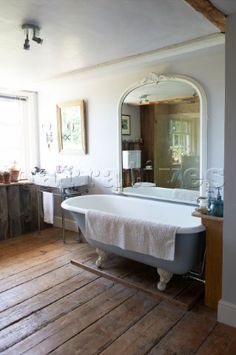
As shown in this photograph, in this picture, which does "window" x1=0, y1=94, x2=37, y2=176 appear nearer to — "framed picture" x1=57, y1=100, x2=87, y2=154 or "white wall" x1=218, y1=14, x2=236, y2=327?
"framed picture" x1=57, y1=100, x2=87, y2=154

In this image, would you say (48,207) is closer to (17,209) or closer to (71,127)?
(17,209)

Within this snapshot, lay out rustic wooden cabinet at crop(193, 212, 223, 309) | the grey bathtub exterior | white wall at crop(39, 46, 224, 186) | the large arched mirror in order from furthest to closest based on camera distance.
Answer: the large arched mirror → white wall at crop(39, 46, 224, 186) → the grey bathtub exterior → rustic wooden cabinet at crop(193, 212, 223, 309)

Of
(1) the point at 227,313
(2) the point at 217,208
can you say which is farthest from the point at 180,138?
(1) the point at 227,313

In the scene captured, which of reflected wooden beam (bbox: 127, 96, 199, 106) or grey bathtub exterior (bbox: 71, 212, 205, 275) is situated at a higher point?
reflected wooden beam (bbox: 127, 96, 199, 106)

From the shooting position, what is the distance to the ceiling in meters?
1.95

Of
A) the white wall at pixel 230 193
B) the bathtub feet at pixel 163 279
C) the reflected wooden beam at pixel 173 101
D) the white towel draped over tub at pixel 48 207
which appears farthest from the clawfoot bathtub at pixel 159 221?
the reflected wooden beam at pixel 173 101

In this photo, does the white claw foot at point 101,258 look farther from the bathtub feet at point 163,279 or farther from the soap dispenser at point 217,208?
the soap dispenser at point 217,208

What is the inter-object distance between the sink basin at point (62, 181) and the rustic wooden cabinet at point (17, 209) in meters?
0.34

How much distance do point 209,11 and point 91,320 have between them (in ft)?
7.84

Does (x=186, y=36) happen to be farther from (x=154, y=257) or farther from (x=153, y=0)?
(x=154, y=257)

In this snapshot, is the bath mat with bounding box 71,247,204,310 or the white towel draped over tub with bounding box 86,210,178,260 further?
the bath mat with bounding box 71,247,204,310

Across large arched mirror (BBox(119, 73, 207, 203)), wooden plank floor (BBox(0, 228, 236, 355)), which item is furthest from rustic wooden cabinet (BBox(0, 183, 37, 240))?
large arched mirror (BBox(119, 73, 207, 203))

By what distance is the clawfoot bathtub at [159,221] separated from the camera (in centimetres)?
245

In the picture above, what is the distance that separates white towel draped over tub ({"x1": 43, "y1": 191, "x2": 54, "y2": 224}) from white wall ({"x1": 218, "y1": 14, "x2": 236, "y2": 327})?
2.69 meters
